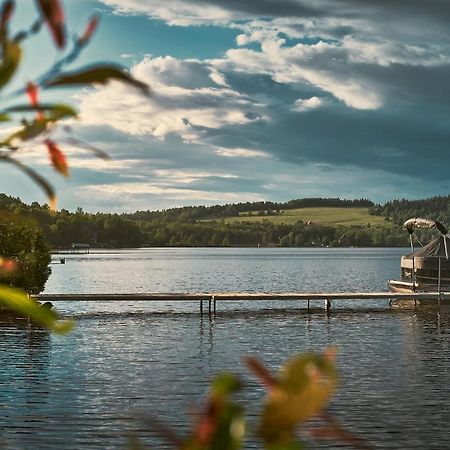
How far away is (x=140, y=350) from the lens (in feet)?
111

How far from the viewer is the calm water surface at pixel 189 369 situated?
19953 mm

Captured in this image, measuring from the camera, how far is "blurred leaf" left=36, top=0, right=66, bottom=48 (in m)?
0.90

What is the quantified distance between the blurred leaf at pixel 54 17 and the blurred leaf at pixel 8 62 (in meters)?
0.04

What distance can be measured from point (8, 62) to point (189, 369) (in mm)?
28626

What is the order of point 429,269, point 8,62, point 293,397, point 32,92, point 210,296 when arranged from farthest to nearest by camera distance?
point 429,269 < point 210,296 < point 32,92 < point 8,62 < point 293,397

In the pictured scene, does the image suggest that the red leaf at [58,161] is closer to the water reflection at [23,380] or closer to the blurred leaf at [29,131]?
the blurred leaf at [29,131]

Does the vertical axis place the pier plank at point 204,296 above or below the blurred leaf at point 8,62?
below

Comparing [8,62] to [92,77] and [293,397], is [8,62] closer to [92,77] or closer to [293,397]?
[92,77]

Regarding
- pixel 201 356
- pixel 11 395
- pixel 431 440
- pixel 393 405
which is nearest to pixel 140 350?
pixel 201 356

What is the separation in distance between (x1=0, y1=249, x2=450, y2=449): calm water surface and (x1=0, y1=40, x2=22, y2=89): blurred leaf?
1060cm

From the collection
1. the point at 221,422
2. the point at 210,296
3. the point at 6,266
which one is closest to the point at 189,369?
the point at 210,296

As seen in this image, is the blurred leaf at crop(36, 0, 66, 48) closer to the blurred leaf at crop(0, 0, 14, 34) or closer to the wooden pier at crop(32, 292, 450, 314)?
the blurred leaf at crop(0, 0, 14, 34)

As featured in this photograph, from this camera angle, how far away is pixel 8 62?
0.90m

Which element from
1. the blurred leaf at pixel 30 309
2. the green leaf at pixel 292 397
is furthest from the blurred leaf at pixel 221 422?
the blurred leaf at pixel 30 309
